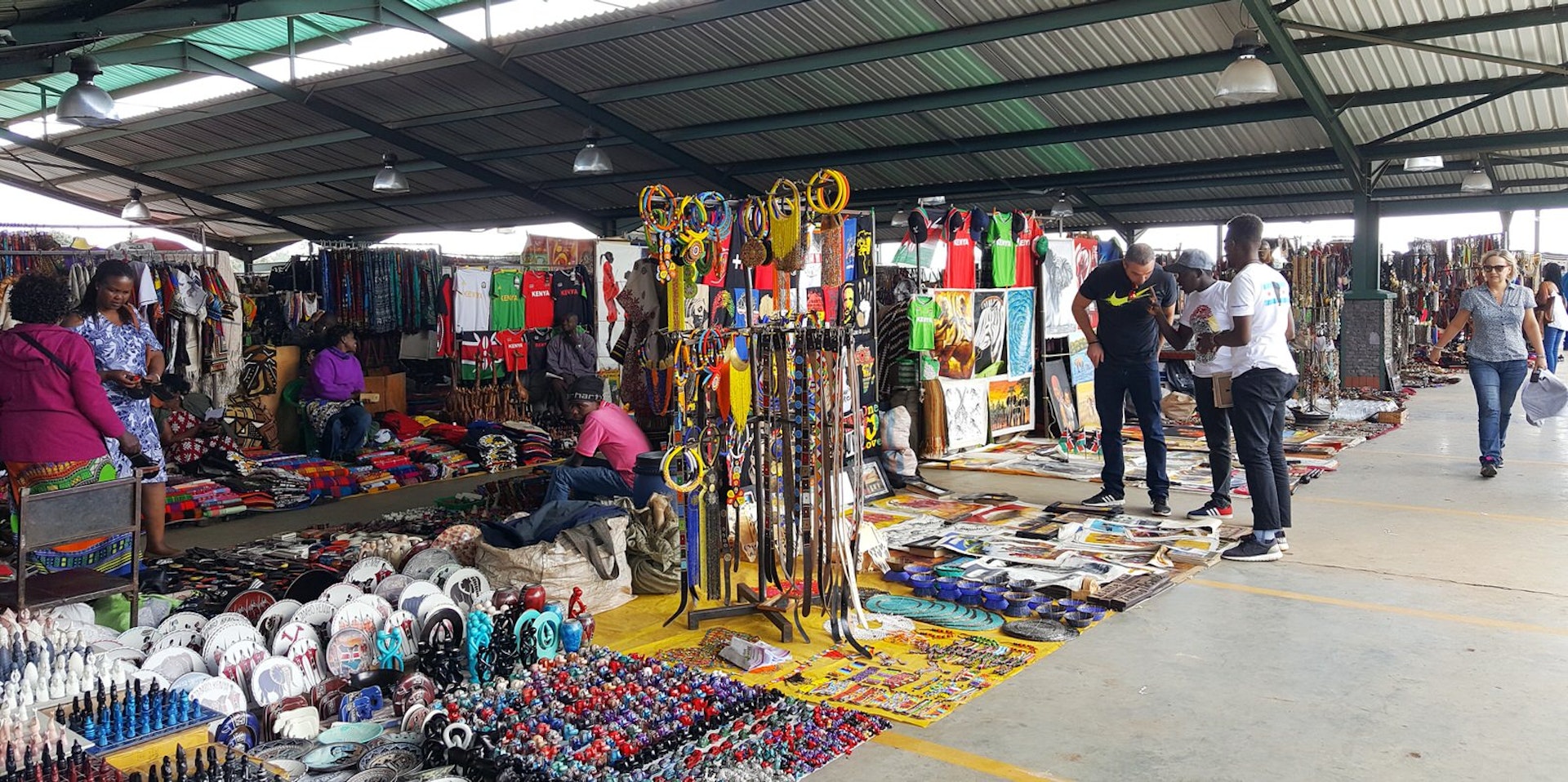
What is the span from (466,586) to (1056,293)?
7383 millimetres

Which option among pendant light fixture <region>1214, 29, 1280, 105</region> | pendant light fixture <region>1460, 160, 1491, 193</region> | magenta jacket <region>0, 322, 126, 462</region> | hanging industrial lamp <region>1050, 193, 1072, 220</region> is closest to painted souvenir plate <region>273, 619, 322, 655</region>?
magenta jacket <region>0, 322, 126, 462</region>

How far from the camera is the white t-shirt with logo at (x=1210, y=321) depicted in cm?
589

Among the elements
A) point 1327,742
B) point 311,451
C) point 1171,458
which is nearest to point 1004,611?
point 1327,742

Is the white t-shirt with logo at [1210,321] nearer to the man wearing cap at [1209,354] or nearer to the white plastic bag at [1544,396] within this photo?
the man wearing cap at [1209,354]

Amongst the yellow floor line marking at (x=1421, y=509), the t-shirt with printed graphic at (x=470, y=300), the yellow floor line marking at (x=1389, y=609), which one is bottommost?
the yellow floor line marking at (x=1389, y=609)

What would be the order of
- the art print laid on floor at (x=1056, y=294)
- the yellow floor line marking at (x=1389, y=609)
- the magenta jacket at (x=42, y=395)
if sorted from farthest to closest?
the art print laid on floor at (x=1056, y=294) < the magenta jacket at (x=42, y=395) < the yellow floor line marking at (x=1389, y=609)

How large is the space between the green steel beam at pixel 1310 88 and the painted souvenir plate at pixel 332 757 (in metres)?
9.50

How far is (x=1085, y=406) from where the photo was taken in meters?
10.9

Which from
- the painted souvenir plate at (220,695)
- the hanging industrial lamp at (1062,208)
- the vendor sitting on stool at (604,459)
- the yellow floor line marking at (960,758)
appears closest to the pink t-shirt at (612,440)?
the vendor sitting on stool at (604,459)

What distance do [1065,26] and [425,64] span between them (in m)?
8.10

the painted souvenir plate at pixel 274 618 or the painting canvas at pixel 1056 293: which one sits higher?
the painting canvas at pixel 1056 293

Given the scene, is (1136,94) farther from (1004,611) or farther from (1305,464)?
(1004,611)

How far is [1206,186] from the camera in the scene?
16.6 meters

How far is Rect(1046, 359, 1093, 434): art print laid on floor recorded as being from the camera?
10477 millimetres
